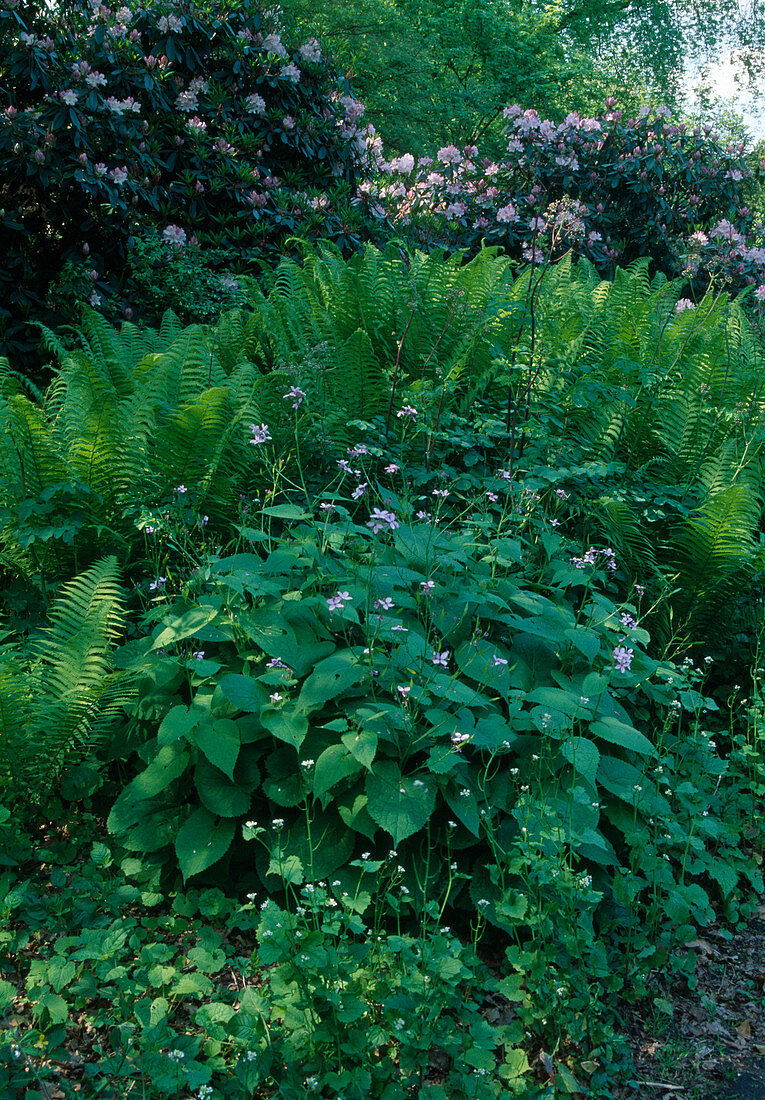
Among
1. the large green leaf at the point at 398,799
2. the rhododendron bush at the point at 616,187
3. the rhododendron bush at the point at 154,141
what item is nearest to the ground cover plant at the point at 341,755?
the large green leaf at the point at 398,799

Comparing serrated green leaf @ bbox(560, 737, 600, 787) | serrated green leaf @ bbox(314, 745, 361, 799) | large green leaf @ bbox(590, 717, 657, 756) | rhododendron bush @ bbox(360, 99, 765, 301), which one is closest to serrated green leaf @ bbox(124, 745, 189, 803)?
serrated green leaf @ bbox(314, 745, 361, 799)

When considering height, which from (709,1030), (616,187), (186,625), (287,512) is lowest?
(709,1030)

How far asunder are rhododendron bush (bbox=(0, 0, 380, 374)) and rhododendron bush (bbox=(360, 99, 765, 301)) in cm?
172

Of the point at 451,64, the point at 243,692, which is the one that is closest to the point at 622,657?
the point at 243,692

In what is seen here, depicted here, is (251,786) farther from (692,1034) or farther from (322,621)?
(692,1034)

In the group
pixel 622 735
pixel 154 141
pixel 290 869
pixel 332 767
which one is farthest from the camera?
pixel 154 141

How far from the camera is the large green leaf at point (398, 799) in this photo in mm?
1868

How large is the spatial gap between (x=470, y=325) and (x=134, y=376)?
1.56 meters

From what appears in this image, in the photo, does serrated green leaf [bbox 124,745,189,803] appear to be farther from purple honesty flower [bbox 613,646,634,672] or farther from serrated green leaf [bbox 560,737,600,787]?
purple honesty flower [bbox 613,646,634,672]

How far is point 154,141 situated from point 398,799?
464cm

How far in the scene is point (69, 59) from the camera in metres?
4.66

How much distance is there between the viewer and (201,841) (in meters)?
2.02

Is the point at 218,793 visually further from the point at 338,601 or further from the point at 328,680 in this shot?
the point at 338,601

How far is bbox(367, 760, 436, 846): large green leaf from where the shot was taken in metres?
1.87
